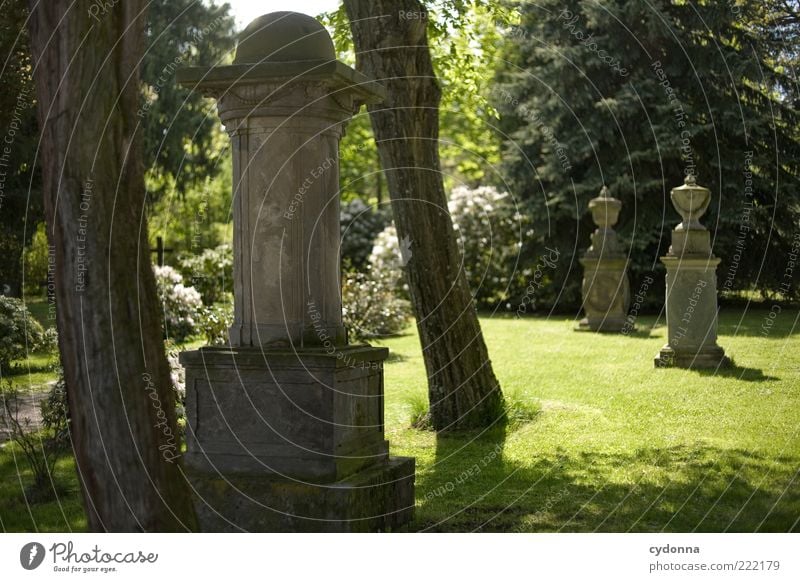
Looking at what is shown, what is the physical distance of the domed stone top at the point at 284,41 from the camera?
5.77 metres

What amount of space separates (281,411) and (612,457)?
133 inches

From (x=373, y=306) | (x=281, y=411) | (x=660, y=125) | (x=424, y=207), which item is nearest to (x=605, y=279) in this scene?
(x=660, y=125)

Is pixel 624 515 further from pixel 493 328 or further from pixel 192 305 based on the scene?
pixel 493 328

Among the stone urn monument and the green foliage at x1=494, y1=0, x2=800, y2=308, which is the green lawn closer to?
the stone urn monument

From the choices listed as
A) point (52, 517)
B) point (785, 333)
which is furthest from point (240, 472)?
point (785, 333)

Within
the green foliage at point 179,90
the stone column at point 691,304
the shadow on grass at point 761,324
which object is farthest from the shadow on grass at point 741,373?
the green foliage at point 179,90

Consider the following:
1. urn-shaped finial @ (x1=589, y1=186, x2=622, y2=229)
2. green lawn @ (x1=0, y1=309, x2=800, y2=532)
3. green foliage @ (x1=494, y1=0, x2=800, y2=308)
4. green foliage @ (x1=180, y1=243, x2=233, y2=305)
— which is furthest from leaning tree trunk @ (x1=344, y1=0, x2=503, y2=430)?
green foliage @ (x1=180, y1=243, x2=233, y2=305)

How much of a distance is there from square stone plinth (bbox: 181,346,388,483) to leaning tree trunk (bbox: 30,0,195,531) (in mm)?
1161

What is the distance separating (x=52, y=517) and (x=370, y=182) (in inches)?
1245

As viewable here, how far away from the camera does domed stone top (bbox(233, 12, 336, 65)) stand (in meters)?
5.77

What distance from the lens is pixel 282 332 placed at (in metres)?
5.81

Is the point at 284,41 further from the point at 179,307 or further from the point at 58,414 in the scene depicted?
the point at 179,307

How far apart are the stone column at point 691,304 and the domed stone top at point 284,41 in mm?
7834

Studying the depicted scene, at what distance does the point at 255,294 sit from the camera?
588cm
